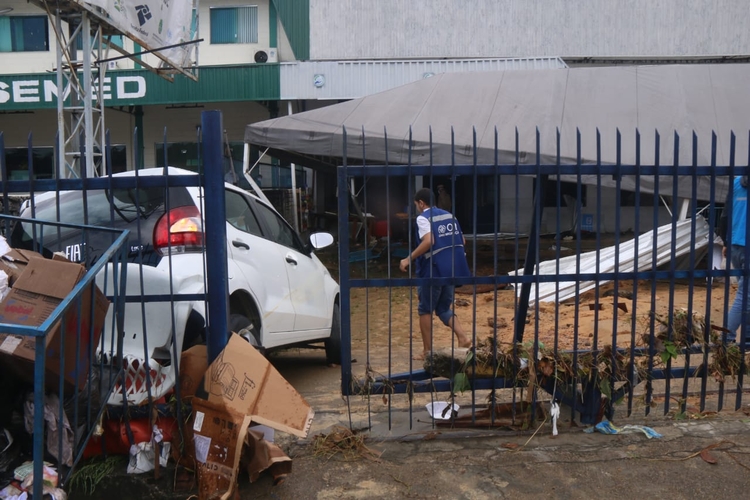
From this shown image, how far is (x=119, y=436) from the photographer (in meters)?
3.56

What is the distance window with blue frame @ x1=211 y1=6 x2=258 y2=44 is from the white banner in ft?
18.2

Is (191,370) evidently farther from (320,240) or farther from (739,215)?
(739,215)

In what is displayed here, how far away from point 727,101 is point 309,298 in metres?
6.11

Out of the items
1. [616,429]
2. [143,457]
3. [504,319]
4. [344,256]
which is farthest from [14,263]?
[504,319]

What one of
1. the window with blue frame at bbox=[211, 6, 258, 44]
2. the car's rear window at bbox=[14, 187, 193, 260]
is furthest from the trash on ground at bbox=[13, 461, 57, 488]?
the window with blue frame at bbox=[211, 6, 258, 44]

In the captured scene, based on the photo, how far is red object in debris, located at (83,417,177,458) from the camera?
3537mm

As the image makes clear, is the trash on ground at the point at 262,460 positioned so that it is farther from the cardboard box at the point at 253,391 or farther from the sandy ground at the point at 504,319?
the sandy ground at the point at 504,319

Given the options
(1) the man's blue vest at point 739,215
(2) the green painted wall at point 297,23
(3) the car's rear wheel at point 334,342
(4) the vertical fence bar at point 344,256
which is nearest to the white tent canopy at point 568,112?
(3) the car's rear wheel at point 334,342

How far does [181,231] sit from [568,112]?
506 cm

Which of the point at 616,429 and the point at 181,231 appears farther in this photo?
the point at 616,429

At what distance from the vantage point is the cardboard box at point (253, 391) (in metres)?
3.31

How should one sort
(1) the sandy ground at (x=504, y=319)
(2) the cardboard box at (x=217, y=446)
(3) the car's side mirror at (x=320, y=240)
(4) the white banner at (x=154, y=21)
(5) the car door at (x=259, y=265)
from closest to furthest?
(2) the cardboard box at (x=217, y=446)
(5) the car door at (x=259, y=265)
(3) the car's side mirror at (x=320, y=240)
(1) the sandy ground at (x=504, y=319)
(4) the white banner at (x=154, y=21)

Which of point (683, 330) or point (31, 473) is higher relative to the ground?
point (683, 330)

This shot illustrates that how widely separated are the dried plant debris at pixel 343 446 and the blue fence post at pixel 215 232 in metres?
0.81
